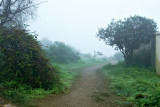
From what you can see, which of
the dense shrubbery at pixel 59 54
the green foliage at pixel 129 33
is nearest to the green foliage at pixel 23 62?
the green foliage at pixel 129 33

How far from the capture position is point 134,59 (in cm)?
1761

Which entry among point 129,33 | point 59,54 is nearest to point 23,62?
point 129,33

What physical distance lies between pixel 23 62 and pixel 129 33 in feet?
38.5

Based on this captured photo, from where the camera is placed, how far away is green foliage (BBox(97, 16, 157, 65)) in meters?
15.9

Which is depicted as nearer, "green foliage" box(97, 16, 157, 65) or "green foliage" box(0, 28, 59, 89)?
"green foliage" box(0, 28, 59, 89)

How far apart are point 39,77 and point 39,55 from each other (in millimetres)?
1006

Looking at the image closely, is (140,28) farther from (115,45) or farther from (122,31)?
(115,45)

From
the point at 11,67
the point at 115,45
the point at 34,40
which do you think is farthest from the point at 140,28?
the point at 11,67

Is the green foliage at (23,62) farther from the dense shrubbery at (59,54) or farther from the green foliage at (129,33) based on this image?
the dense shrubbery at (59,54)

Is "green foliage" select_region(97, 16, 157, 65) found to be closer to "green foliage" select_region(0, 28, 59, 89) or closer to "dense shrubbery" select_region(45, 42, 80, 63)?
"dense shrubbery" select_region(45, 42, 80, 63)

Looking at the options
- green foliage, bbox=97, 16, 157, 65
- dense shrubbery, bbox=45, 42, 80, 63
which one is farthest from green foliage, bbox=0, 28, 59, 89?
dense shrubbery, bbox=45, 42, 80, 63

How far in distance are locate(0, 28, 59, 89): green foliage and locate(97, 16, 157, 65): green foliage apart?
1074cm

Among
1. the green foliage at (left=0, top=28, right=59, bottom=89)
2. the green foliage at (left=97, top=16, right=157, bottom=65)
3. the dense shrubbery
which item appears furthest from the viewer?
the dense shrubbery

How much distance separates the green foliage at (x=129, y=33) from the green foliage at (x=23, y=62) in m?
10.7
